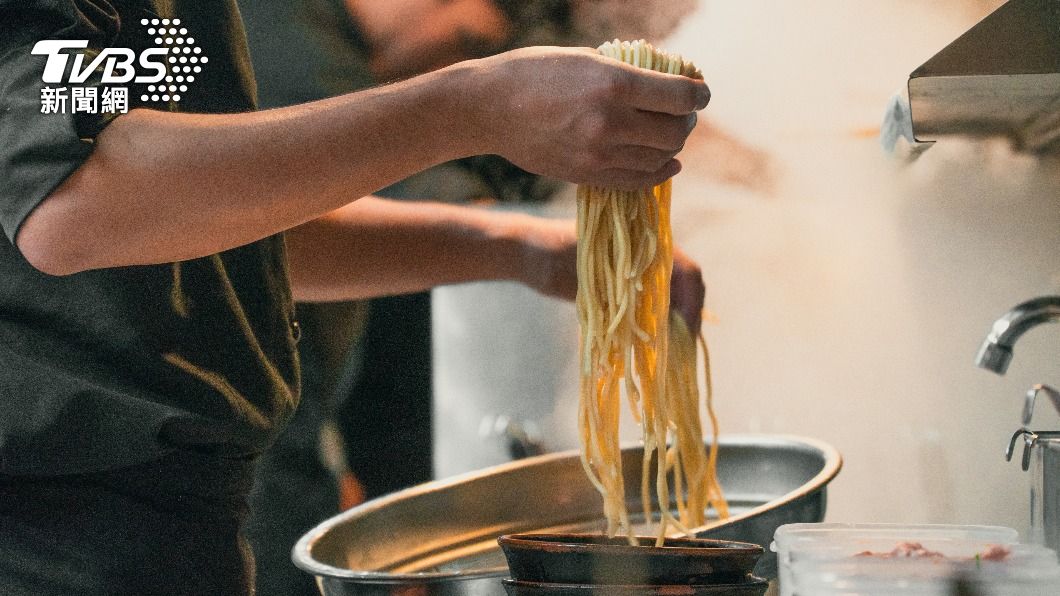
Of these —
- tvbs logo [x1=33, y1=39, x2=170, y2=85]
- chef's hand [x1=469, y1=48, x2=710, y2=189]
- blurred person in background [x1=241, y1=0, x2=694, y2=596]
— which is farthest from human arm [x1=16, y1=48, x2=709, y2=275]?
blurred person in background [x1=241, y1=0, x2=694, y2=596]

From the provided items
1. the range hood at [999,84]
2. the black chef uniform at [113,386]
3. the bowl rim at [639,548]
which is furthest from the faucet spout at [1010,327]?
the black chef uniform at [113,386]

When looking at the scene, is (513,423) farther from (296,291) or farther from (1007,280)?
(1007,280)

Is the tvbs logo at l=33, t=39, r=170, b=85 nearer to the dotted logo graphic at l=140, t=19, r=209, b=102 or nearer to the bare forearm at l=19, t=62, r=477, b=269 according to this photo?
the dotted logo graphic at l=140, t=19, r=209, b=102

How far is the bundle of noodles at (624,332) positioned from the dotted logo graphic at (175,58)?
0.58 metres

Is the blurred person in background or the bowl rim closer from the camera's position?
the bowl rim

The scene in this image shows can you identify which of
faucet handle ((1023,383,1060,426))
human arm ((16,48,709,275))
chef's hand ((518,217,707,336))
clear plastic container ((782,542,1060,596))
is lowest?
clear plastic container ((782,542,1060,596))

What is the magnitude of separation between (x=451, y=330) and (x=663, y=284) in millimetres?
345

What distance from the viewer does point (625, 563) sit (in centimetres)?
104

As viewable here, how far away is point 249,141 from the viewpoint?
43.3 inches

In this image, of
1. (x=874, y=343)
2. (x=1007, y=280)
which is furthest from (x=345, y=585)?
(x=1007, y=280)

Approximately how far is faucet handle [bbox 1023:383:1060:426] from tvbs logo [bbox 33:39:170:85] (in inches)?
48.8

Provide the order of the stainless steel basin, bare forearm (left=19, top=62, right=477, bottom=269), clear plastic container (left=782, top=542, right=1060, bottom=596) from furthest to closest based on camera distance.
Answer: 1. the stainless steel basin
2. bare forearm (left=19, top=62, right=477, bottom=269)
3. clear plastic container (left=782, top=542, right=1060, bottom=596)

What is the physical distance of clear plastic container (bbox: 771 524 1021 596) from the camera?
1.01 meters

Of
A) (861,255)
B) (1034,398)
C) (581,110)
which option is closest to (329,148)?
(581,110)
